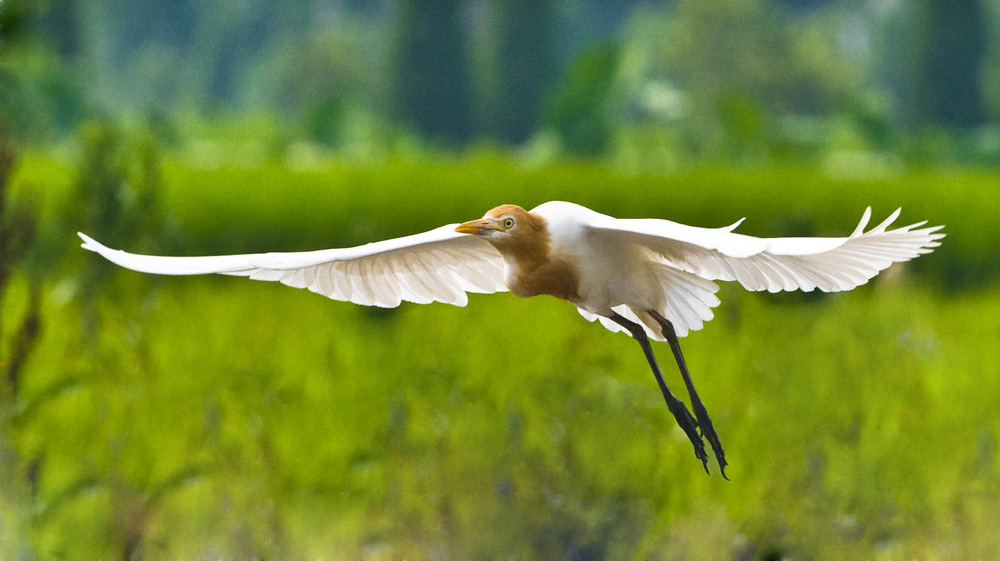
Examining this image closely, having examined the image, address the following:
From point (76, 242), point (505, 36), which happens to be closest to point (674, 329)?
point (76, 242)

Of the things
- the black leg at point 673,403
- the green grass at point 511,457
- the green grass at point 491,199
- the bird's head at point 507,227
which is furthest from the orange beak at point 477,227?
the green grass at point 491,199

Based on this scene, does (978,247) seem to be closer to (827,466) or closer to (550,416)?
(827,466)

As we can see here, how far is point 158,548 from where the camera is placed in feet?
6.31

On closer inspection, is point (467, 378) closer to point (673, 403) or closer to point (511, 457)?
point (511, 457)

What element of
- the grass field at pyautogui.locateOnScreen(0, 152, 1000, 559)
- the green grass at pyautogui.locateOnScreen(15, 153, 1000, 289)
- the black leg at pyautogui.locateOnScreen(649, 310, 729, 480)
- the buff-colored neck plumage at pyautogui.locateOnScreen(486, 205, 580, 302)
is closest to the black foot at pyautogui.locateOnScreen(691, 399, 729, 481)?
the black leg at pyautogui.locateOnScreen(649, 310, 729, 480)

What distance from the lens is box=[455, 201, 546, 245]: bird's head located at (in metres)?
0.63

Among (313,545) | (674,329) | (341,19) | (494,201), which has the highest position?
(341,19)

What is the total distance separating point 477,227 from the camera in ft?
2.06

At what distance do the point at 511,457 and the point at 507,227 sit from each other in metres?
1.33

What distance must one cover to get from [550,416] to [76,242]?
1324 millimetres

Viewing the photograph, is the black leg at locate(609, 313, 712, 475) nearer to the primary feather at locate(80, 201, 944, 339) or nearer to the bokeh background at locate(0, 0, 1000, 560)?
the primary feather at locate(80, 201, 944, 339)

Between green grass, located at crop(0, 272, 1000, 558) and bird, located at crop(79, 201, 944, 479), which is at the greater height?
bird, located at crop(79, 201, 944, 479)

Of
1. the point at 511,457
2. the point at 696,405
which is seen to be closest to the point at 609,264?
the point at 696,405

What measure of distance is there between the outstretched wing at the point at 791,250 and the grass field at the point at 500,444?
1.14 metres
